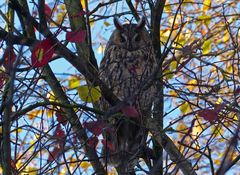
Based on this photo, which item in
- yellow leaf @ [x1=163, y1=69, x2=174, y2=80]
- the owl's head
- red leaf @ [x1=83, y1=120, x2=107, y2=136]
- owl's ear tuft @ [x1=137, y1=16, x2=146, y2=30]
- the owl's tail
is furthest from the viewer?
the owl's head

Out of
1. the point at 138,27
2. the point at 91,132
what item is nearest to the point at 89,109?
the point at 91,132

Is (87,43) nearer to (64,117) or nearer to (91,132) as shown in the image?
(64,117)

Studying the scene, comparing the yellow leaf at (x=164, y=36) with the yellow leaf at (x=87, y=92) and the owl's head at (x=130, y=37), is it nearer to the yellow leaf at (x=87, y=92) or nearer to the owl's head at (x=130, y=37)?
the owl's head at (x=130, y=37)

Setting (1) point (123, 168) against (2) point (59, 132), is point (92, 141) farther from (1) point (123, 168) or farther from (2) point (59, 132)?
(1) point (123, 168)

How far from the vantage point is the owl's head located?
153 inches

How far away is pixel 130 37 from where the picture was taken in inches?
155

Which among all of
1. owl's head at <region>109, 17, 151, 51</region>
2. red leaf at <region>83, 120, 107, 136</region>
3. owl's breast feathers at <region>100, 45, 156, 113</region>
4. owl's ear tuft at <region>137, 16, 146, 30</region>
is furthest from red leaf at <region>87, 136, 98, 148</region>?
owl's head at <region>109, 17, 151, 51</region>

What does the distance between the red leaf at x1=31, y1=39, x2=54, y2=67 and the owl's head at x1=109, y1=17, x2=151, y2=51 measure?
1.93m

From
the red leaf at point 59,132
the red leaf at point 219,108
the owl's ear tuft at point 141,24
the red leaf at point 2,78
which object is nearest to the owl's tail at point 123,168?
the red leaf at point 59,132

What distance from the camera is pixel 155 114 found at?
3.06 meters

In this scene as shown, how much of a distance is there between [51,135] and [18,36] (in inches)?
15.0

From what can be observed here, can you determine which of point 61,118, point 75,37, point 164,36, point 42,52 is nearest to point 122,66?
point 164,36

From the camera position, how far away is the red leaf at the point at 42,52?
6.21 feet

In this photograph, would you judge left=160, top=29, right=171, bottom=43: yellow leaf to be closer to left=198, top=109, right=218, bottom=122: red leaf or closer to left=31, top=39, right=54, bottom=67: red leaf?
left=198, top=109, right=218, bottom=122: red leaf
